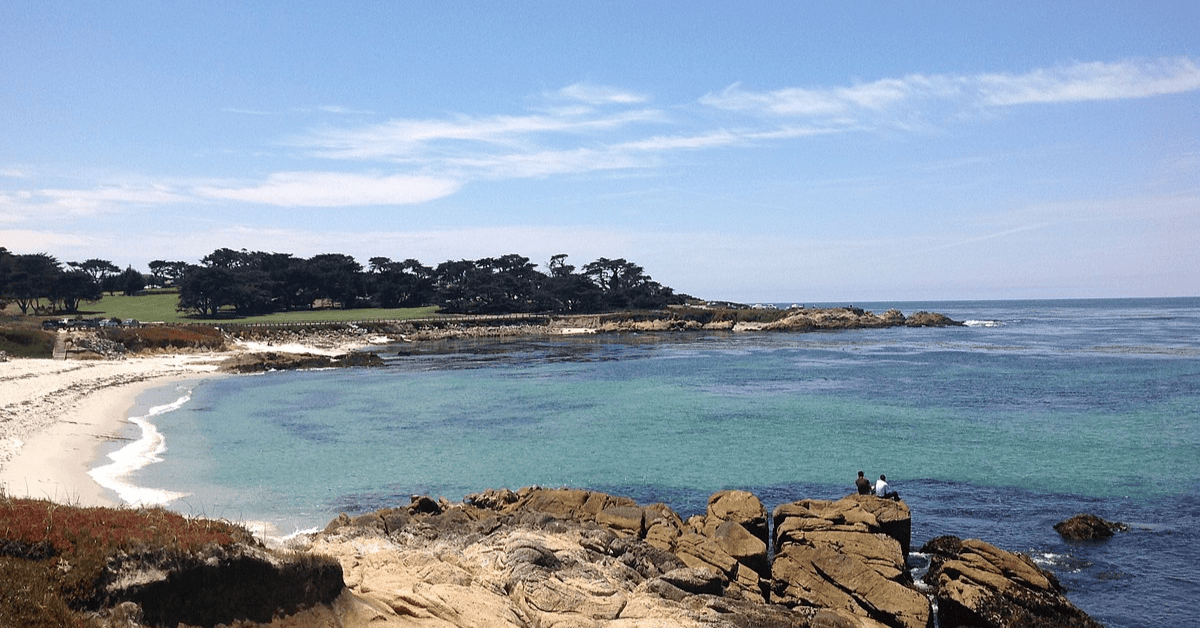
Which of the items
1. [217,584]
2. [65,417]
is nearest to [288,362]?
[65,417]

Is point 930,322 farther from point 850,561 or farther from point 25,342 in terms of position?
point 850,561

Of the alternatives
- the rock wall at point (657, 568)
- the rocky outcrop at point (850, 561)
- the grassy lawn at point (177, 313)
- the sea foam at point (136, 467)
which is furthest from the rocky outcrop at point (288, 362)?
the rocky outcrop at point (850, 561)

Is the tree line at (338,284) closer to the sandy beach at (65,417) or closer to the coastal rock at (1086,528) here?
the sandy beach at (65,417)

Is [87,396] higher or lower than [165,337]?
lower

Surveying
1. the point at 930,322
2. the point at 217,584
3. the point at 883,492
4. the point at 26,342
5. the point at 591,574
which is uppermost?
the point at 930,322

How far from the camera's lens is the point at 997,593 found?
47.3 feet

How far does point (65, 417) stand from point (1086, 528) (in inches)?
1522

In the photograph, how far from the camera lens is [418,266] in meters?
146

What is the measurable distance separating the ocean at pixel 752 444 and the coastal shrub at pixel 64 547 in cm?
1044

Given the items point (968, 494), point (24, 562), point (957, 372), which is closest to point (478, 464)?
point (968, 494)

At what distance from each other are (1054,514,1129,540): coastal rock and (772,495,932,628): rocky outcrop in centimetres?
499

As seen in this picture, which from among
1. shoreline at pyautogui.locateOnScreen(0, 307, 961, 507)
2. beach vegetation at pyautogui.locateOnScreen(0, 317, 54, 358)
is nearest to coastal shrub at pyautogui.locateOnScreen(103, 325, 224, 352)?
shoreline at pyautogui.locateOnScreen(0, 307, 961, 507)

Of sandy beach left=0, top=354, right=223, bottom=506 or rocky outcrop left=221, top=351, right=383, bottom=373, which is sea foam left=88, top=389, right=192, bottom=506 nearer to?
sandy beach left=0, top=354, right=223, bottom=506

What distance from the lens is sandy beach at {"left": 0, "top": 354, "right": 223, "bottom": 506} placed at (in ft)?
70.0
